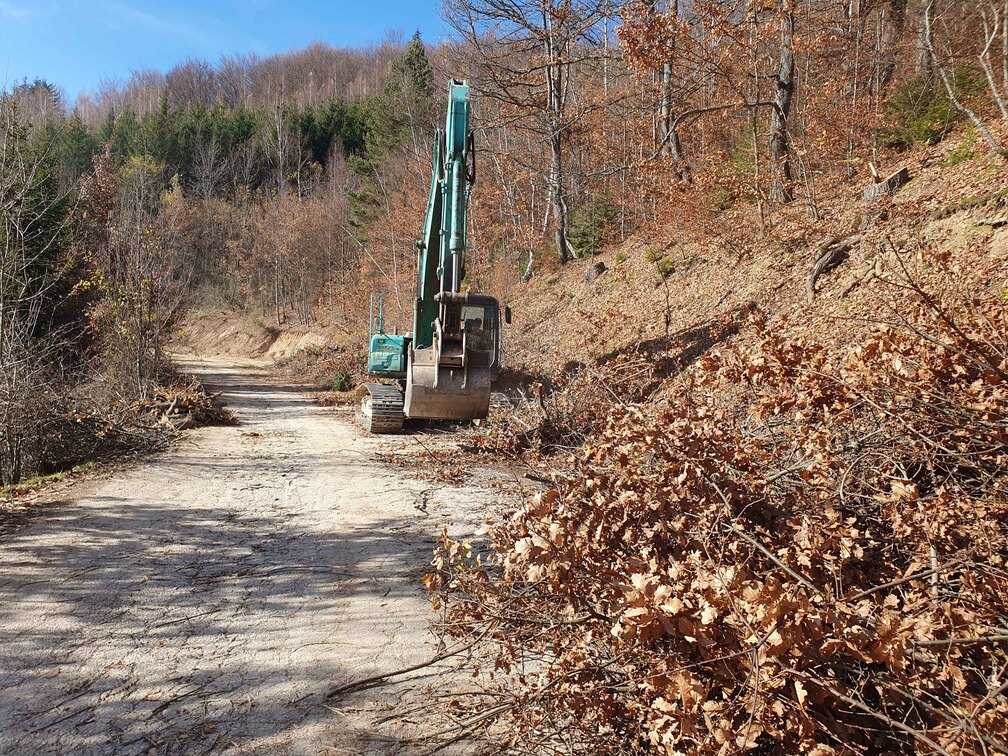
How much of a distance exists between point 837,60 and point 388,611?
720 inches

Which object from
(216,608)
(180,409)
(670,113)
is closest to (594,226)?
(670,113)

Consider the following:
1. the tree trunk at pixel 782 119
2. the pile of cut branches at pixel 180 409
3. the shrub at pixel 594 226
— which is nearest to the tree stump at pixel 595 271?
the shrub at pixel 594 226

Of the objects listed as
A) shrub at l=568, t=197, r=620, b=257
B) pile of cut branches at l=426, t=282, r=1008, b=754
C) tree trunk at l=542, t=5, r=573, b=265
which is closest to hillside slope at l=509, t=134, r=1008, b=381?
pile of cut branches at l=426, t=282, r=1008, b=754

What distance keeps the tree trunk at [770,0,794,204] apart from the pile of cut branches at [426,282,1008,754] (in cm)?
1212

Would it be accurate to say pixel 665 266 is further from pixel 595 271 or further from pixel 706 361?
pixel 706 361

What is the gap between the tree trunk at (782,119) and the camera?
1452 centimetres

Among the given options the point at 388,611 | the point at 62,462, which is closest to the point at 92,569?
the point at 388,611

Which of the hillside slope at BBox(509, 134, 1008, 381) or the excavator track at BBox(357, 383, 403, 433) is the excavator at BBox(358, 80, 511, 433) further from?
the hillside slope at BBox(509, 134, 1008, 381)

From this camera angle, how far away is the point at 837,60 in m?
17.7

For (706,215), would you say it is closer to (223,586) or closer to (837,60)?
(837,60)

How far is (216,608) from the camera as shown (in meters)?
5.30

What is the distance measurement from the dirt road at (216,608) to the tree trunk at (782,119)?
35.8 feet

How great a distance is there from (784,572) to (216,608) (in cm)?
415

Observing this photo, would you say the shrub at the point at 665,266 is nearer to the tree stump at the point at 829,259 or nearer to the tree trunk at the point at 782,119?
the tree trunk at the point at 782,119
